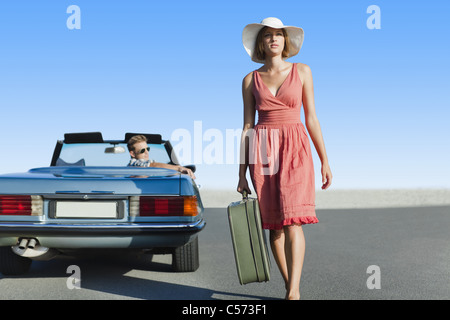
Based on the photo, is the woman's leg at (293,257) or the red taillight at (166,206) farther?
the red taillight at (166,206)

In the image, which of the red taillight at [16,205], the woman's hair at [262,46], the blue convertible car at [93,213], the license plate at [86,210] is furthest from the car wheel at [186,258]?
the woman's hair at [262,46]

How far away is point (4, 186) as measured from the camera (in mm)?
4402

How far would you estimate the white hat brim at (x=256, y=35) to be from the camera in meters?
4.02

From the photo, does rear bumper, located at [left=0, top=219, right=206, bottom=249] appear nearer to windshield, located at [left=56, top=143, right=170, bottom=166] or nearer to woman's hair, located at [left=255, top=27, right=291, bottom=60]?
woman's hair, located at [left=255, top=27, right=291, bottom=60]

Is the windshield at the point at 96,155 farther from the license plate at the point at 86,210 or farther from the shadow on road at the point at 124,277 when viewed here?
the license plate at the point at 86,210

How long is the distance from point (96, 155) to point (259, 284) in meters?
2.69

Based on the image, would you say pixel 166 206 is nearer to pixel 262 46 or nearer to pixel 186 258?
pixel 186 258

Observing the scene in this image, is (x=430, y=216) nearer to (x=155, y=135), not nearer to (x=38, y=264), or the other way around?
(x=155, y=135)

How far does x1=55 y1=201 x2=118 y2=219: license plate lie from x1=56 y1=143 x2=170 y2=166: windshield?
5.96ft

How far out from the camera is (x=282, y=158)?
12.6ft

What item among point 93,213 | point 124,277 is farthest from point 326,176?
point 124,277

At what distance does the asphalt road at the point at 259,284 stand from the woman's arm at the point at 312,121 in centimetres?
106
